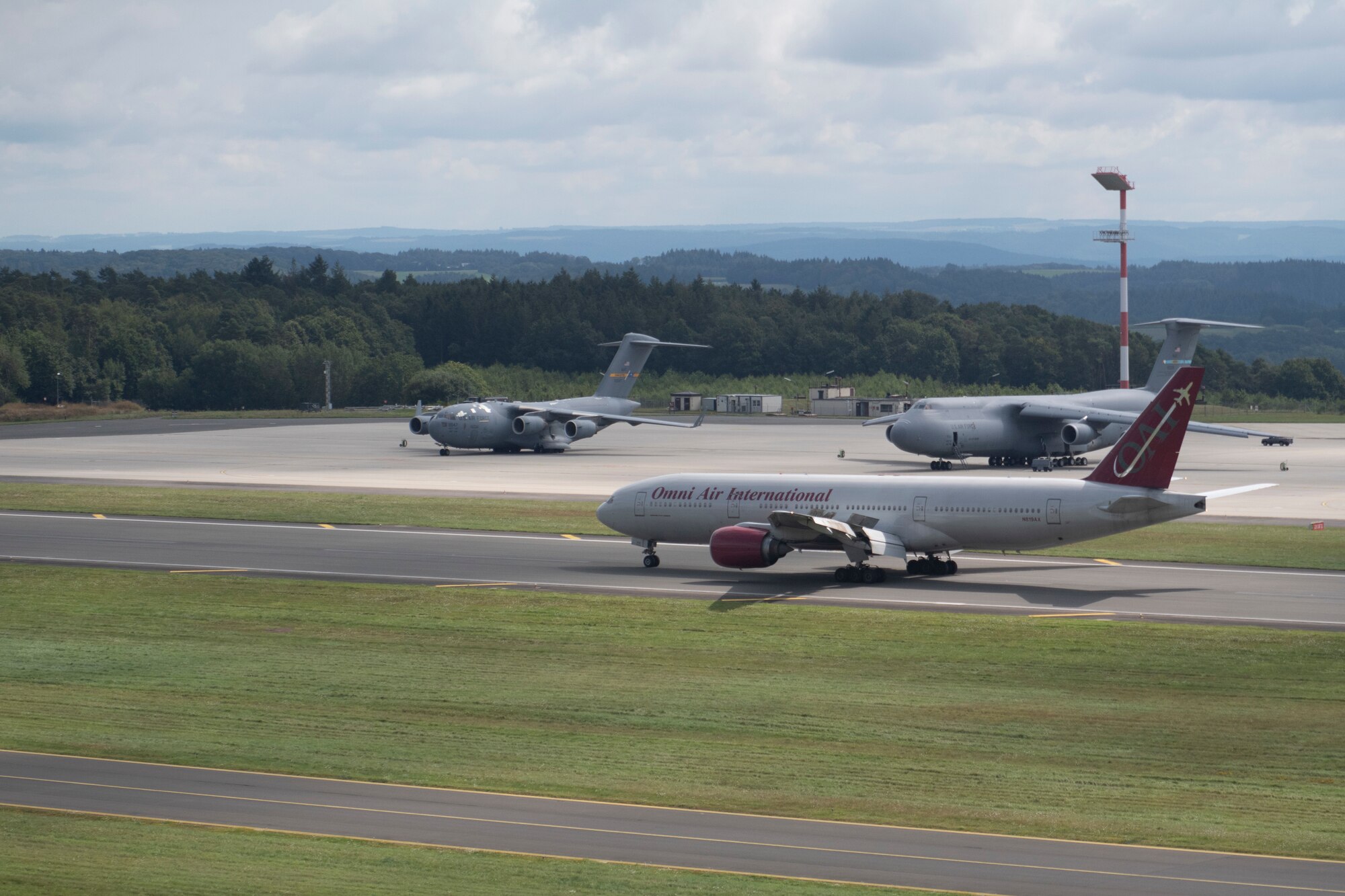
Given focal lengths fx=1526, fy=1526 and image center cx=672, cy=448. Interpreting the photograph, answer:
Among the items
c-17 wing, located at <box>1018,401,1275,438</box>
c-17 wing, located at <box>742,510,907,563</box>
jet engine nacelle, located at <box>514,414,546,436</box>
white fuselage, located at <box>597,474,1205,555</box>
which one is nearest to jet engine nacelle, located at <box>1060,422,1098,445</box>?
c-17 wing, located at <box>1018,401,1275,438</box>

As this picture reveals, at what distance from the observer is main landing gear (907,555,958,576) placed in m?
50.9

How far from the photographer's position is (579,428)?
111 m

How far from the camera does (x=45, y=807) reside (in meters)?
24.4

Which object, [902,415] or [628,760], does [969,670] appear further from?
[902,415]

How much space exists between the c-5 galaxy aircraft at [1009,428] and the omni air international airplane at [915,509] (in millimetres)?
40757

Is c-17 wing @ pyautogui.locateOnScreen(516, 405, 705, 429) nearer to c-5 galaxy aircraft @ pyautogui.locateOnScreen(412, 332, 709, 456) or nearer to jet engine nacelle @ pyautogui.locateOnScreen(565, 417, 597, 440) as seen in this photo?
c-5 galaxy aircraft @ pyautogui.locateOnScreen(412, 332, 709, 456)

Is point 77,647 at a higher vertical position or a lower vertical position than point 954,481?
lower

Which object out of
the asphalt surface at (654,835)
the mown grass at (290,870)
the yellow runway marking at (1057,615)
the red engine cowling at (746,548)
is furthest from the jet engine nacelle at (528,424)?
the mown grass at (290,870)

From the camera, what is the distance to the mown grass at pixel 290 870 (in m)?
20.4

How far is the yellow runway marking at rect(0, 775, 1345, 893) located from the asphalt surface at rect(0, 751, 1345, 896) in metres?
0.03

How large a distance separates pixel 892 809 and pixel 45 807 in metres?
13.6

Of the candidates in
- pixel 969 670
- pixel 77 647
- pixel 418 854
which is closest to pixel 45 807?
pixel 418 854

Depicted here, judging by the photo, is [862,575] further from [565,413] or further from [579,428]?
[579,428]

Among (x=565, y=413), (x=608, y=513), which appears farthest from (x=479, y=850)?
(x=565, y=413)
